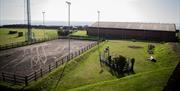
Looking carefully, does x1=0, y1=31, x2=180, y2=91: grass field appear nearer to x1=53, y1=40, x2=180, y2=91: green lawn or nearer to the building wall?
x1=53, y1=40, x2=180, y2=91: green lawn

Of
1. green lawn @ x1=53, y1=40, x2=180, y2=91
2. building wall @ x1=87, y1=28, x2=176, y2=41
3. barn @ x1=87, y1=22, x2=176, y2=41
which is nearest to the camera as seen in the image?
green lawn @ x1=53, y1=40, x2=180, y2=91

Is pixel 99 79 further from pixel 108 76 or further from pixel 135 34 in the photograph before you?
pixel 135 34

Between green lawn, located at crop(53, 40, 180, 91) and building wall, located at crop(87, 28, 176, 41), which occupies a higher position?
building wall, located at crop(87, 28, 176, 41)

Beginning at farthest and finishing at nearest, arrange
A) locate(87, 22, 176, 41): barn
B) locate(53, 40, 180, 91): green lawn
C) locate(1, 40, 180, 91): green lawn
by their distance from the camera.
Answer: locate(87, 22, 176, 41): barn, locate(53, 40, 180, 91): green lawn, locate(1, 40, 180, 91): green lawn

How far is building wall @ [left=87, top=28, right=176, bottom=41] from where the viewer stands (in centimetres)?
5990

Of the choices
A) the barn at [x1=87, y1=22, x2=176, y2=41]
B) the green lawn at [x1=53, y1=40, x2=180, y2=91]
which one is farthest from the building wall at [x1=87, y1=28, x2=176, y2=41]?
the green lawn at [x1=53, y1=40, x2=180, y2=91]

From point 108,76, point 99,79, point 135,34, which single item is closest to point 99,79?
point 99,79

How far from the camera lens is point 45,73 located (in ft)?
77.2

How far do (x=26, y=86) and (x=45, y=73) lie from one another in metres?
4.55

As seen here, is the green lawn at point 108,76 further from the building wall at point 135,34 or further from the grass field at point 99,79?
the building wall at point 135,34

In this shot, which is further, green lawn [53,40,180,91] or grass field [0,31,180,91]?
green lawn [53,40,180,91]

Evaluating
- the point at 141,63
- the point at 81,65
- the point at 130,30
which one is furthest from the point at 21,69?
the point at 130,30

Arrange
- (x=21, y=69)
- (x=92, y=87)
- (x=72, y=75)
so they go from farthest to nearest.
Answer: (x=21, y=69) < (x=72, y=75) < (x=92, y=87)

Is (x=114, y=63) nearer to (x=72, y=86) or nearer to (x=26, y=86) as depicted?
(x=72, y=86)
